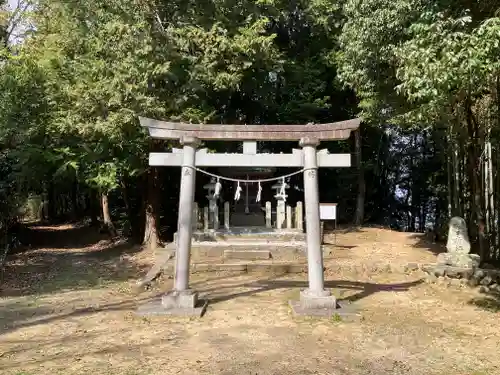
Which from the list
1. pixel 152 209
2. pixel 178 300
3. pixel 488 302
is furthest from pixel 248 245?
pixel 488 302

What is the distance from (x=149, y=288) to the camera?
30.2 feet

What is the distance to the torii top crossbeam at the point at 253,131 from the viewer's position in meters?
7.44

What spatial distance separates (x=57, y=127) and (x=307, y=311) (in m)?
9.09

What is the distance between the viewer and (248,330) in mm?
6230

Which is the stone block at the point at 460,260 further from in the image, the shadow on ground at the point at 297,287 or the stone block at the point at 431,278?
the shadow on ground at the point at 297,287

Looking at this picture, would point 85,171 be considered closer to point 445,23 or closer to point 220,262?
point 220,262

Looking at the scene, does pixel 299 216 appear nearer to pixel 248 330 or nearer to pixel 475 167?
pixel 475 167

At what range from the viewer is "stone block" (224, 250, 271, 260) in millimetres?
11758

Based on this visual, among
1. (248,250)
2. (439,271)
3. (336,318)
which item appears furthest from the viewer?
(248,250)

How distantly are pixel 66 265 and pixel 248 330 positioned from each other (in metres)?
8.71

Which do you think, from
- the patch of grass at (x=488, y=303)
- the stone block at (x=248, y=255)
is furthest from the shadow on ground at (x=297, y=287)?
the stone block at (x=248, y=255)

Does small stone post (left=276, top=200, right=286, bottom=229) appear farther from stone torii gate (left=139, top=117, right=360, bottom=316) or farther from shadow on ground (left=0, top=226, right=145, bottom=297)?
stone torii gate (left=139, top=117, right=360, bottom=316)

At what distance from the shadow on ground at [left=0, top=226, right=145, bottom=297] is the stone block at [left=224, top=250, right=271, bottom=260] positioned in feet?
7.44

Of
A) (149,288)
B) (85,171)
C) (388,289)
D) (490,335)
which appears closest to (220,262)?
(149,288)
